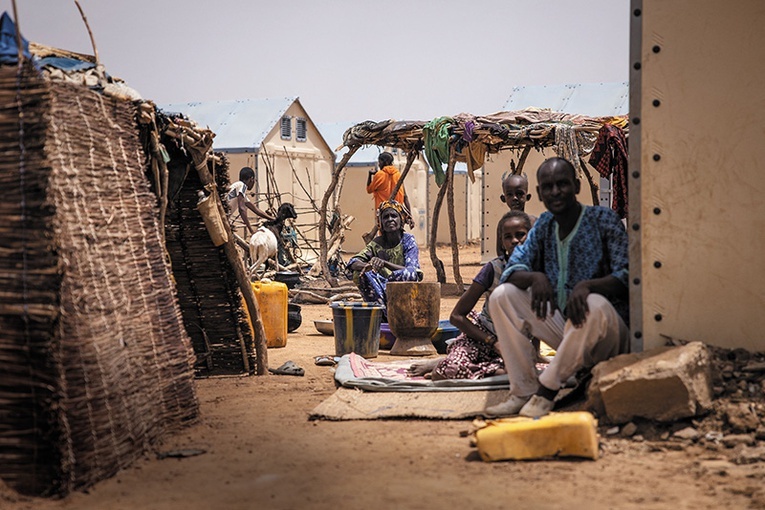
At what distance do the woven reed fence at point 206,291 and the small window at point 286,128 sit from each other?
1444cm

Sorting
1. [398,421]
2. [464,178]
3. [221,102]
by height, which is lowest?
[398,421]

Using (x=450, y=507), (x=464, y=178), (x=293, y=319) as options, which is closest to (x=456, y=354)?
(x=450, y=507)

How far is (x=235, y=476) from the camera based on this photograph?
4.07m

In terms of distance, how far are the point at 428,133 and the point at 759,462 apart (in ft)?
30.8

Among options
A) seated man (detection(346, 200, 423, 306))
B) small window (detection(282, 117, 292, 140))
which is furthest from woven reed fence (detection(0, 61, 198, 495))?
small window (detection(282, 117, 292, 140))

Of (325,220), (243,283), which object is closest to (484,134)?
(325,220)

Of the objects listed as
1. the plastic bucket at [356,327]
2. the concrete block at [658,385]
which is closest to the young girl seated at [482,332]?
the concrete block at [658,385]

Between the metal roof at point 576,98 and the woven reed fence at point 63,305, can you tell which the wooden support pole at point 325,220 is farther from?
the woven reed fence at point 63,305

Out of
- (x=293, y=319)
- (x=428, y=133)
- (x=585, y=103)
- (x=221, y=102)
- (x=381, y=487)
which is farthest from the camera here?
(x=221, y=102)

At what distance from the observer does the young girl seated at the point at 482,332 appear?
581 cm

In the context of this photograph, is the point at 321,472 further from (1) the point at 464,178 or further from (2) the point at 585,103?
(1) the point at 464,178

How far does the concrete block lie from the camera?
172 inches

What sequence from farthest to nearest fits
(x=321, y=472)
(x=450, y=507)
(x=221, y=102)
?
(x=221, y=102)
(x=321, y=472)
(x=450, y=507)

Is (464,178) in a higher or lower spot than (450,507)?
higher
